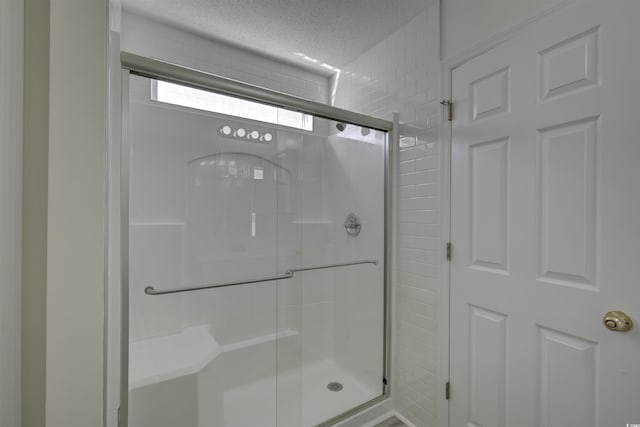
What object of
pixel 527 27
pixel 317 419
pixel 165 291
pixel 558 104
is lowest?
pixel 317 419

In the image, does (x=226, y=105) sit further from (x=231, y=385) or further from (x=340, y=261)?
(x=231, y=385)

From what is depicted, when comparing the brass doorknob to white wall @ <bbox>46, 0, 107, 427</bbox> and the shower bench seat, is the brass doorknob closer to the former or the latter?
white wall @ <bbox>46, 0, 107, 427</bbox>

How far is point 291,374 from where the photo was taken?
5.52ft

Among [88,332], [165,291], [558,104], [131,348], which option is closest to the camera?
[88,332]

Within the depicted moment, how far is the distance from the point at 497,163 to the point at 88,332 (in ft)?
5.05

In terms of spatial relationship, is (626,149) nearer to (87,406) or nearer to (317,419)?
(87,406)

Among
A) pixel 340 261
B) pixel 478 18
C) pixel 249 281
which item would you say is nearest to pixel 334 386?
pixel 340 261

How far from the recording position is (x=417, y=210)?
1748 mm

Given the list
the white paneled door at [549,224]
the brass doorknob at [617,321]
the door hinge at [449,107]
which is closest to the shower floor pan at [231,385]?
the white paneled door at [549,224]

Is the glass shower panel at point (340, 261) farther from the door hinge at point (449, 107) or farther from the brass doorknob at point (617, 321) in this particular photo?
the brass doorknob at point (617, 321)

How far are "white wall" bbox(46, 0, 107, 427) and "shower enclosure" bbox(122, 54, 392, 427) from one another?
803 mm

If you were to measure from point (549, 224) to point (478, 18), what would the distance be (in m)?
1.05

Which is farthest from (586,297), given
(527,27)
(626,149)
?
(527,27)

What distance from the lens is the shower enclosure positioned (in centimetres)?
132
